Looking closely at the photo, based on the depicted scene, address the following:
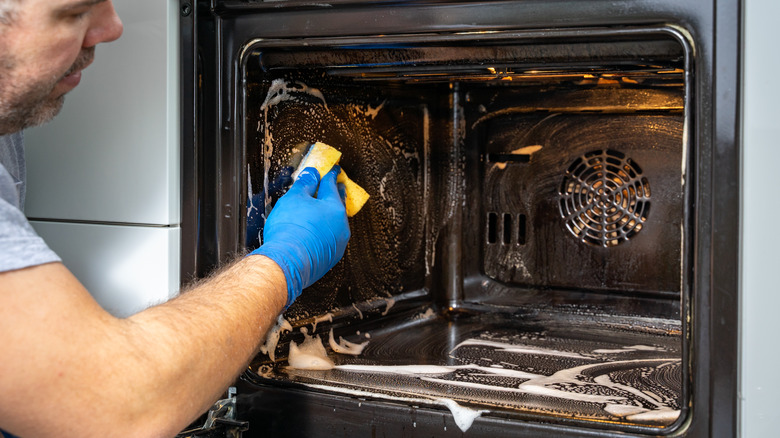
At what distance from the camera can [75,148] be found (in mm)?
1120

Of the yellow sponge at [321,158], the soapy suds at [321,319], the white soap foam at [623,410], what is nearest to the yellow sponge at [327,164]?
the yellow sponge at [321,158]

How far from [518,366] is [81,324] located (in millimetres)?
769

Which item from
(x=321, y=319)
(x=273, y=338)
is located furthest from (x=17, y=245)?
(x=321, y=319)

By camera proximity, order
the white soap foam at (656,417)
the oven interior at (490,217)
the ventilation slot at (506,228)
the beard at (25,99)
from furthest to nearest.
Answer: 1. the ventilation slot at (506,228)
2. the oven interior at (490,217)
3. the white soap foam at (656,417)
4. the beard at (25,99)

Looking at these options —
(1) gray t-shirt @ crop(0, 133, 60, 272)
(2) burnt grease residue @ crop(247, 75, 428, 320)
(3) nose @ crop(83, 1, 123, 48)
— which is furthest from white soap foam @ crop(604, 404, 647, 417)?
(3) nose @ crop(83, 1, 123, 48)

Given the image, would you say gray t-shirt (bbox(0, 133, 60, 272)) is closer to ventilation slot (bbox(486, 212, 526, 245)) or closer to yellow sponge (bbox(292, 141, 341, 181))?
yellow sponge (bbox(292, 141, 341, 181))

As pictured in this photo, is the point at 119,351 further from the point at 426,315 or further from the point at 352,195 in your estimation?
the point at 426,315

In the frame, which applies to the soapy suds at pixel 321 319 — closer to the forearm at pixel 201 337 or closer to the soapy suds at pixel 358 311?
the soapy suds at pixel 358 311

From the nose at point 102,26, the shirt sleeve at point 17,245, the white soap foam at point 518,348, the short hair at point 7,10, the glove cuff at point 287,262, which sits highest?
the nose at point 102,26

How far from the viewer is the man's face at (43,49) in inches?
29.6

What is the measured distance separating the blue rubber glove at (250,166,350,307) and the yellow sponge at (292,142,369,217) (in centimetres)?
2

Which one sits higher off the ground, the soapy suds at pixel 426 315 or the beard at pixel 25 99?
the beard at pixel 25 99

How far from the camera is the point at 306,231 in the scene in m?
1.09

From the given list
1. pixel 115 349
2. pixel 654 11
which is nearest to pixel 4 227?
pixel 115 349
